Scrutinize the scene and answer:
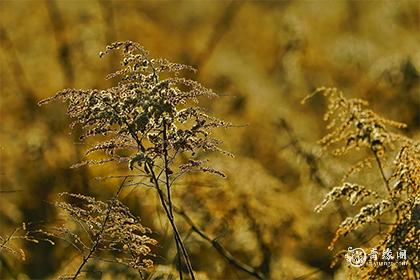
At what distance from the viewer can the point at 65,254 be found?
2656 mm

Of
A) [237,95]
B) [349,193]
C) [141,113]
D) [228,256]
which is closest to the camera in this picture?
[141,113]

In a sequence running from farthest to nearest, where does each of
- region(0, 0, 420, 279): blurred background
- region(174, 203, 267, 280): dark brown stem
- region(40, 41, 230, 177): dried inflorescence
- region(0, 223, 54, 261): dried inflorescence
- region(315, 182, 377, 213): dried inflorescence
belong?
region(0, 0, 420, 279): blurred background → region(174, 203, 267, 280): dark brown stem → region(315, 182, 377, 213): dried inflorescence → region(0, 223, 54, 261): dried inflorescence → region(40, 41, 230, 177): dried inflorescence

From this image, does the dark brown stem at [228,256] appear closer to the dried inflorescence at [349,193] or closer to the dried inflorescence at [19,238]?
the dried inflorescence at [19,238]

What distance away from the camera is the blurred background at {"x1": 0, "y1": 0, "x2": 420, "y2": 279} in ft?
8.83

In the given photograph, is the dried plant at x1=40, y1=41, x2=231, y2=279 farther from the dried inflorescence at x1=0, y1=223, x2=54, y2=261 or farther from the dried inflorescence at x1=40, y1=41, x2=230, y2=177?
the dried inflorescence at x1=0, y1=223, x2=54, y2=261

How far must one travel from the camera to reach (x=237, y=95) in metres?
3.25

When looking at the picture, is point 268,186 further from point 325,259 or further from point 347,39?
point 347,39

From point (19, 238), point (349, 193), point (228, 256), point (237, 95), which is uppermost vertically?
point (237, 95)

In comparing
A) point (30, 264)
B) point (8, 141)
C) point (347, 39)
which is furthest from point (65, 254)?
point (347, 39)

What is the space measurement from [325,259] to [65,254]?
110 cm

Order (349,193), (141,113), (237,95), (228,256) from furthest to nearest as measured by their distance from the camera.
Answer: (237,95), (228,256), (349,193), (141,113)

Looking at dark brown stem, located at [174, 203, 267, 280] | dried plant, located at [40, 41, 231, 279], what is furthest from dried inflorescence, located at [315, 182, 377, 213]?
dark brown stem, located at [174, 203, 267, 280]

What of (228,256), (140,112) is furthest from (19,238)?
→ (140,112)

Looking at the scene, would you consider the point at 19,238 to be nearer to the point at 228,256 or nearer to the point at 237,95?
the point at 228,256
